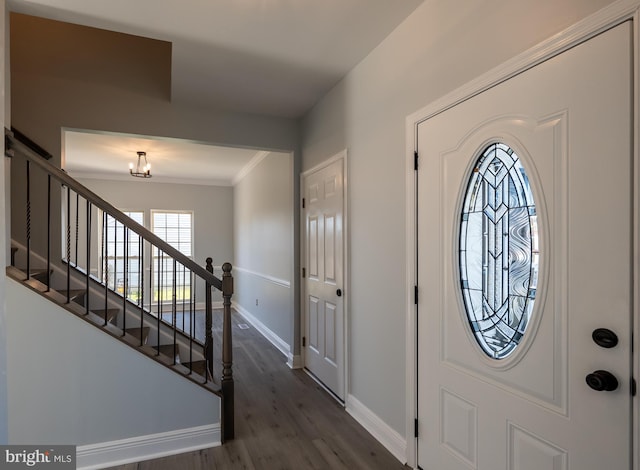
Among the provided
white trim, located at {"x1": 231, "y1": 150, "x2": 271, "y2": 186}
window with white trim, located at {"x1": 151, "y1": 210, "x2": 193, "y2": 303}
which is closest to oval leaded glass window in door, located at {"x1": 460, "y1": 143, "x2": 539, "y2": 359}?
white trim, located at {"x1": 231, "y1": 150, "x2": 271, "y2": 186}

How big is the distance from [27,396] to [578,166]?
2.93 meters

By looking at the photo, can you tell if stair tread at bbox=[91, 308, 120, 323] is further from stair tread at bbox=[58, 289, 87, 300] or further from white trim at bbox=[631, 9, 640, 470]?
white trim at bbox=[631, 9, 640, 470]

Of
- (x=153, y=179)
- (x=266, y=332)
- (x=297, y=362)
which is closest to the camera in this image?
(x=297, y=362)

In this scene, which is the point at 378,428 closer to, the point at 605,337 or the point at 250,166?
the point at 605,337

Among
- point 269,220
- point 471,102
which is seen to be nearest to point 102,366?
point 471,102

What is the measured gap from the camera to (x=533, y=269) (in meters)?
1.46

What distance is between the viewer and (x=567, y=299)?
1324mm

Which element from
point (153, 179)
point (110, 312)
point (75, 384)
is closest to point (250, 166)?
point (153, 179)

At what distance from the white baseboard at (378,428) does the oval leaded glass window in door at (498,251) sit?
100 cm

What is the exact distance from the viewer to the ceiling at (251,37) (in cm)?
208

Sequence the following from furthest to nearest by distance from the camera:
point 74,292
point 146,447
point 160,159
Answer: point 160,159
point 74,292
point 146,447

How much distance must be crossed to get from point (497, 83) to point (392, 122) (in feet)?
2.70

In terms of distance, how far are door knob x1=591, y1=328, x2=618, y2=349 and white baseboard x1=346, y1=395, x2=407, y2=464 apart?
1390 millimetres

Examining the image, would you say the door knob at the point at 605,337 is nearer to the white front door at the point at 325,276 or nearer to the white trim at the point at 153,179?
the white front door at the point at 325,276
